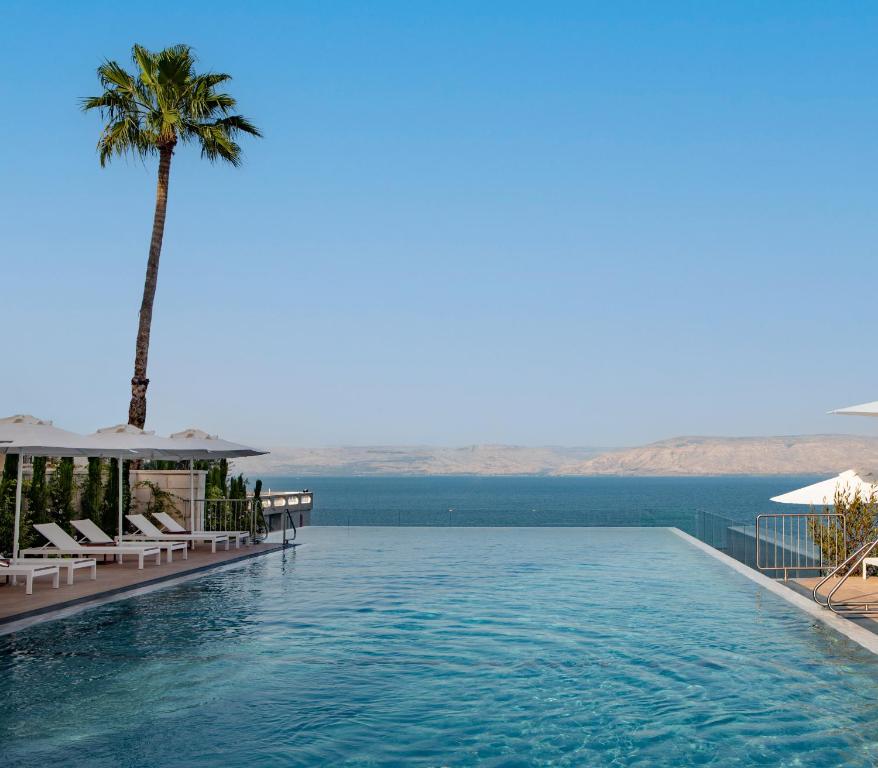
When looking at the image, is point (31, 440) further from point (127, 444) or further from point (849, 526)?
point (849, 526)

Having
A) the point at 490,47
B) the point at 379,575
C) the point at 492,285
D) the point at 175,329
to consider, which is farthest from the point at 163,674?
the point at 492,285

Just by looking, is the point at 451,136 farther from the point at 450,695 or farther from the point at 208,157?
the point at 450,695

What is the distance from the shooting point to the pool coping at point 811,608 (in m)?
9.30

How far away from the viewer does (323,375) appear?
9662 centimetres

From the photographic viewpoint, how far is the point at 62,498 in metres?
17.6

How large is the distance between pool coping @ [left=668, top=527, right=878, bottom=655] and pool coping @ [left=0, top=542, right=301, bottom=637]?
8973 millimetres

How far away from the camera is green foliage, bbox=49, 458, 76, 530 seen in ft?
57.4

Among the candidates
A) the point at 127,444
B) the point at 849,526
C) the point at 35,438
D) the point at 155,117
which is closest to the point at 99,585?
the point at 35,438

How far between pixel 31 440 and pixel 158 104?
13.4 m

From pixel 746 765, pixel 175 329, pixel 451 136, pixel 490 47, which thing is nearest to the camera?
pixel 746 765

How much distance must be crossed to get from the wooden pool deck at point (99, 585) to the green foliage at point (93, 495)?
2150 millimetres

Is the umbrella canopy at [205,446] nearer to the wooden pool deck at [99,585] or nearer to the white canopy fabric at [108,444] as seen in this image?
the white canopy fabric at [108,444]

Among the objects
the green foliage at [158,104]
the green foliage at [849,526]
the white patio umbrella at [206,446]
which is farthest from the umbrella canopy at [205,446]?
the green foliage at [849,526]

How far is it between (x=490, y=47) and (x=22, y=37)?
1630 centimetres
